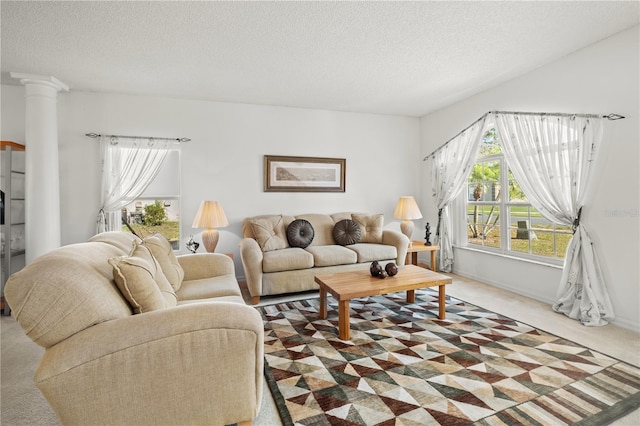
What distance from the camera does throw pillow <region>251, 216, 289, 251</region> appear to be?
13.1 ft

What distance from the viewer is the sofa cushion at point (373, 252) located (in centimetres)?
402

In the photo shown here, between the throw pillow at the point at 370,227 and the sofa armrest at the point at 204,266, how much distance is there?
87.1 inches

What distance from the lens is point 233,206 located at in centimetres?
450

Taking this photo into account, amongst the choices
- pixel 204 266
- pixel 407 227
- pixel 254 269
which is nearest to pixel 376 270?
pixel 254 269

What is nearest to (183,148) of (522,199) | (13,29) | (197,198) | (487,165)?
(197,198)

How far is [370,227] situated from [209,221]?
225cm

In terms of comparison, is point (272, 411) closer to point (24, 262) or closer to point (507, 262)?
point (507, 262)

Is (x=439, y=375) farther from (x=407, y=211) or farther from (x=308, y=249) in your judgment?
(x=407, y=211)

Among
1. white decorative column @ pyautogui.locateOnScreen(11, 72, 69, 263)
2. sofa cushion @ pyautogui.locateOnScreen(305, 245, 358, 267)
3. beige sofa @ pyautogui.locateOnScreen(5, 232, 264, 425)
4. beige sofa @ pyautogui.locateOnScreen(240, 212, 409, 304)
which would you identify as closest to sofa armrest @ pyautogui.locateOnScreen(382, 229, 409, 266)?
beige sofa @ pyautogui.locateOnScreen(240, 212, 409, 304)

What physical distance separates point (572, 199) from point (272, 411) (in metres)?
3.28

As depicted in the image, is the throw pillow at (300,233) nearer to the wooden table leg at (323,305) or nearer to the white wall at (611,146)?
the wooden table leg at (323,305)

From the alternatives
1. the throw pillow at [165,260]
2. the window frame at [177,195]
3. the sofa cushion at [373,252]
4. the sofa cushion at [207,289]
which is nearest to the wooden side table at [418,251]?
the sofa cushion at [373,252]

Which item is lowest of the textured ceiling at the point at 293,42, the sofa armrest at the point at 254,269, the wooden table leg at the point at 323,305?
the wooden table leg at the point at 323,305

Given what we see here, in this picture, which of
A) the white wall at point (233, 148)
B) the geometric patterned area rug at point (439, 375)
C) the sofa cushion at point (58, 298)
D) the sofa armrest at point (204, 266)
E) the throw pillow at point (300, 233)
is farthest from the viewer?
the throw pillow at point (300, 233)
